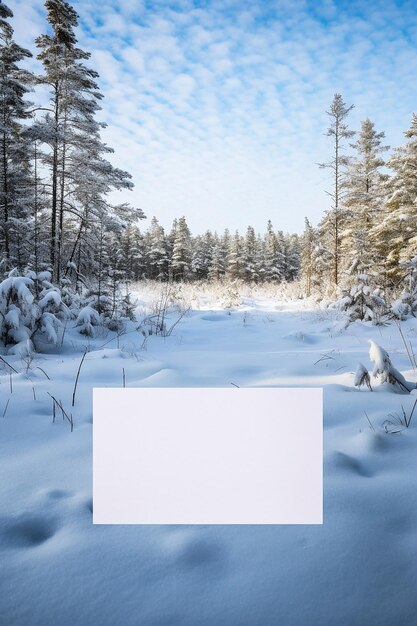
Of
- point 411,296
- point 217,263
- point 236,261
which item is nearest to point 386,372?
point 411,296

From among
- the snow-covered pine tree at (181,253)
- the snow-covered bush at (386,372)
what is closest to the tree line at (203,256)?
the snow-covered pine tree at (181,253)

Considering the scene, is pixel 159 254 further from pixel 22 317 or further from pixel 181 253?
pixel 22 317

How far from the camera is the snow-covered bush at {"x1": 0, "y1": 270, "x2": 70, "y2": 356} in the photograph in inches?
162

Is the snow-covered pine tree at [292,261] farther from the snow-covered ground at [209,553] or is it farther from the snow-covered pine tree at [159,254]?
the snow-covered ground at [209,553]

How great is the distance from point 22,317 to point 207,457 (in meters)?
3.94

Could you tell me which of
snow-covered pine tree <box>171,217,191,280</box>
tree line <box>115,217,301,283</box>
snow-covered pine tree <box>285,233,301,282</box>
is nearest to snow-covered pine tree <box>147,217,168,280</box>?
tree line <box>115,217,301,283</box>

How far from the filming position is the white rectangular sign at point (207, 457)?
119 centimetres

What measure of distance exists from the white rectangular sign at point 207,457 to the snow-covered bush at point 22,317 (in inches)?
119

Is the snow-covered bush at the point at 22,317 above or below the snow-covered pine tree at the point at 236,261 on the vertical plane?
below

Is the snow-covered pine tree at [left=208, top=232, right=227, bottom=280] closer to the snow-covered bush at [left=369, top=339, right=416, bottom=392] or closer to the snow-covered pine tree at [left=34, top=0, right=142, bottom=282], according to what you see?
the snow-covered pine tree at [left=34, top=0, right=142, bottom=282]

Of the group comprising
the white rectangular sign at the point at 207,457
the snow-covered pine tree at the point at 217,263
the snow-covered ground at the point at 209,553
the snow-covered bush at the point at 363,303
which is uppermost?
the snow-covered pine tree at the point at 217,263

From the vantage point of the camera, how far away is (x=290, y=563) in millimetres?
980

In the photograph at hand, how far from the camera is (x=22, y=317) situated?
4453 mm

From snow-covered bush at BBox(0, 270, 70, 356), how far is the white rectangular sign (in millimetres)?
3018
